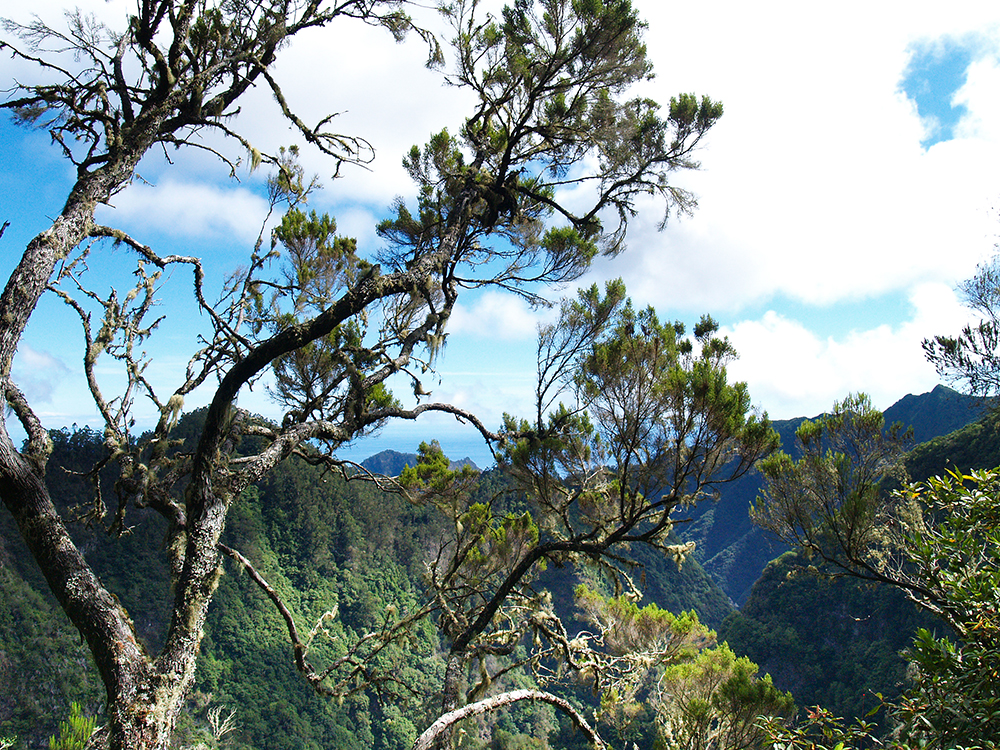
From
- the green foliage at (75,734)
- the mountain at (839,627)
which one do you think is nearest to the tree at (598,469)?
the green foliage at (75,734)

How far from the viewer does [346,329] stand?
420cm

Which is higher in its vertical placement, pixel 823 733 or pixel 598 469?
pixel 598 469

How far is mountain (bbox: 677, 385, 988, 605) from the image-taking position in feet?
181

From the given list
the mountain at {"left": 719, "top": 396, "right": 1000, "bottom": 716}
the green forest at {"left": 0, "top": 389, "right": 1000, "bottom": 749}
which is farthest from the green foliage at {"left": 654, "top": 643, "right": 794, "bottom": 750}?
the mountain at {"left": 719, "top": 396, "right": 1000, "bottom": 716}

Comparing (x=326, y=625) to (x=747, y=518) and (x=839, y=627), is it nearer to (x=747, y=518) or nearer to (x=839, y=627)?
(x=839, y=627)

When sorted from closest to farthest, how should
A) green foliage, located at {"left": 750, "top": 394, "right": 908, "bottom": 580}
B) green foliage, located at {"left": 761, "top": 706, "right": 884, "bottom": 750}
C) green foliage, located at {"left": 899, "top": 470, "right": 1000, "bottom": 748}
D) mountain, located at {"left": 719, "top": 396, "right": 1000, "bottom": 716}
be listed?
green foliage, located at {"left": 899, "top": 470, "right": 1000, "bottom": 748} < green foliage, located at {"left": 761, "top": 706, "right": 884, "bottom": 750} < green foliage, located at {"left": 750, "top": 394, "right": 908, "bottom": 580} < mountain, located at {"left": 719, "top": 396, "right": 1000, "bottom": 716}

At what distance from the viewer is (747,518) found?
7650cm

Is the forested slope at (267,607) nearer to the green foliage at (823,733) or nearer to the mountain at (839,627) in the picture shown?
the green foliage at (823,733)

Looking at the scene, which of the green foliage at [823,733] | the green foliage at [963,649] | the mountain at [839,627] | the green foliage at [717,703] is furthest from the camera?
the mountain at [839,627]

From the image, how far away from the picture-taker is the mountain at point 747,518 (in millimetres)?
55250

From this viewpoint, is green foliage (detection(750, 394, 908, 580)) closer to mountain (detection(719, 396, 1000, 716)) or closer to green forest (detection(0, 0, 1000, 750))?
green forest (detection(0, 0, 1000, 750))

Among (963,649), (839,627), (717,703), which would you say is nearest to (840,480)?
(963,649)

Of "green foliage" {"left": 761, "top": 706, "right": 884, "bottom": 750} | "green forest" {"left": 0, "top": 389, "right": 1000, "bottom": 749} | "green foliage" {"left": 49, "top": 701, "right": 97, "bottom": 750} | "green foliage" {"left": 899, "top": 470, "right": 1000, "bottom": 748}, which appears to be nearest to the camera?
"green foliage" {"left": 899, "top": 470, "right": 1000, "bottom": 748}

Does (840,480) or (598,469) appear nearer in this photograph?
(598,469)
